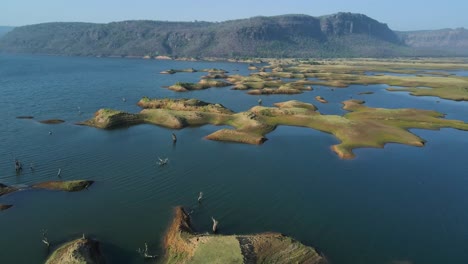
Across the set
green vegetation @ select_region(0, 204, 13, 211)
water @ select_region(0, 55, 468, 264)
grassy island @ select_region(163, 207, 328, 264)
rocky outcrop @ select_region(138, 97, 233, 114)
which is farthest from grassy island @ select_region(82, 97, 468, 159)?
green vegetation @ select_region(0, 204, 13, 211)

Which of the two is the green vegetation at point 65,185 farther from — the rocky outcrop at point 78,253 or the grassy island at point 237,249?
the grassy island at point 237,249

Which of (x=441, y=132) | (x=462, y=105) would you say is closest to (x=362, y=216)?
(x=441, y=132)

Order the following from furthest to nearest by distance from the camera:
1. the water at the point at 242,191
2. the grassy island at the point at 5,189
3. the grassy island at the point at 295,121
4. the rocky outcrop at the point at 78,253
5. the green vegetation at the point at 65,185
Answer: the grassy island at the point at 295,121 → the green vegetation at the point at 65,185 → the grassy island at the point at 5,189 → the water at the point at 242,191 → the rocky outcrop at the point at 78,253

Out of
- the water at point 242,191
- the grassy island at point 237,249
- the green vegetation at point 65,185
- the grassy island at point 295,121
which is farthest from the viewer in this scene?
the grassy island at point 295,121

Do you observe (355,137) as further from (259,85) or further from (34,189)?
(259,85)

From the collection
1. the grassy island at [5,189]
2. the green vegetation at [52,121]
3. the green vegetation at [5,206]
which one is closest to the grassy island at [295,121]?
the green vegetation at [52,121]

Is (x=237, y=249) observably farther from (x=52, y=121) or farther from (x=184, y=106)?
(x=184, y=106)

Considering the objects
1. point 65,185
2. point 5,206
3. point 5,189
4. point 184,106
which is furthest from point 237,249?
point 184,106
